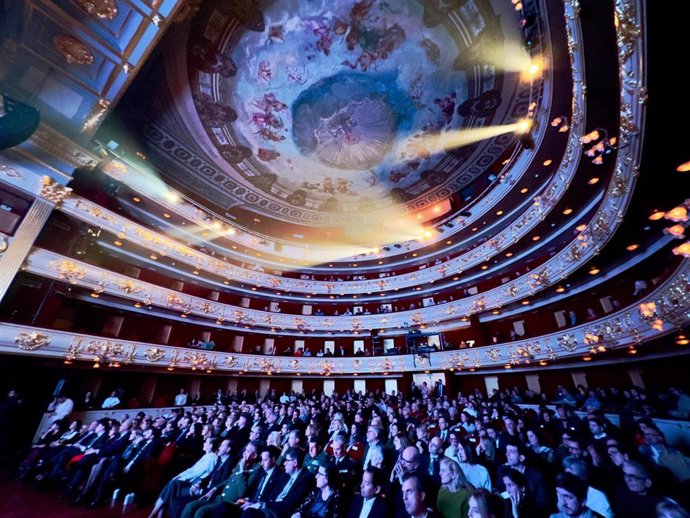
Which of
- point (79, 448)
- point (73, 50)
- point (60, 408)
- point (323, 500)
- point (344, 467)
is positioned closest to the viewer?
point (323, 500)

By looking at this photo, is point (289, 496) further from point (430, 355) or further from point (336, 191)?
point (336, 191)

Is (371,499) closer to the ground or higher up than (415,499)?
closer to the ground

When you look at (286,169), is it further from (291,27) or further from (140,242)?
(140,242)

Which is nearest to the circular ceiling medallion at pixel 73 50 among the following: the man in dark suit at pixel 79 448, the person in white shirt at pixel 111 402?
the man in dark suit at pixel 79 448

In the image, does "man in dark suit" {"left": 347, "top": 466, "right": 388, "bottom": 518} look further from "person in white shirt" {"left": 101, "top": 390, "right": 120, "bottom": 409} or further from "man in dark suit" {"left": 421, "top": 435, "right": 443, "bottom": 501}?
"person in white shirt" {"left": 101, "top": 390, "right": 120, "bottom": 409}

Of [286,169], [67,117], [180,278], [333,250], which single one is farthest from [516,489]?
[333,250]

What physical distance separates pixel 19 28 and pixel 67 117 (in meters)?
2.24

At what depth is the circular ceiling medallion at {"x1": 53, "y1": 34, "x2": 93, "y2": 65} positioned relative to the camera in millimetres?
6061

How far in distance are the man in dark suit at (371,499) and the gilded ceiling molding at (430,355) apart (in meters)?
6.99

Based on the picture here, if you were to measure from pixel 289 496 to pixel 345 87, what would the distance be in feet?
40.0

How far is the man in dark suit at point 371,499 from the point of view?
2680mm

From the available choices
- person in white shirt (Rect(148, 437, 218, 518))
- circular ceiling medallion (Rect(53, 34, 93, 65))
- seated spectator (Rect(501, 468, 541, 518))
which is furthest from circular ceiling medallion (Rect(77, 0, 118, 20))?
seated spectator (Rect(501, 468, 541, 518))

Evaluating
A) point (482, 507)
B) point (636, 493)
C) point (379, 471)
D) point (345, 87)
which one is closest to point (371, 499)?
point (379, 471)

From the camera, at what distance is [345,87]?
1072 cm
